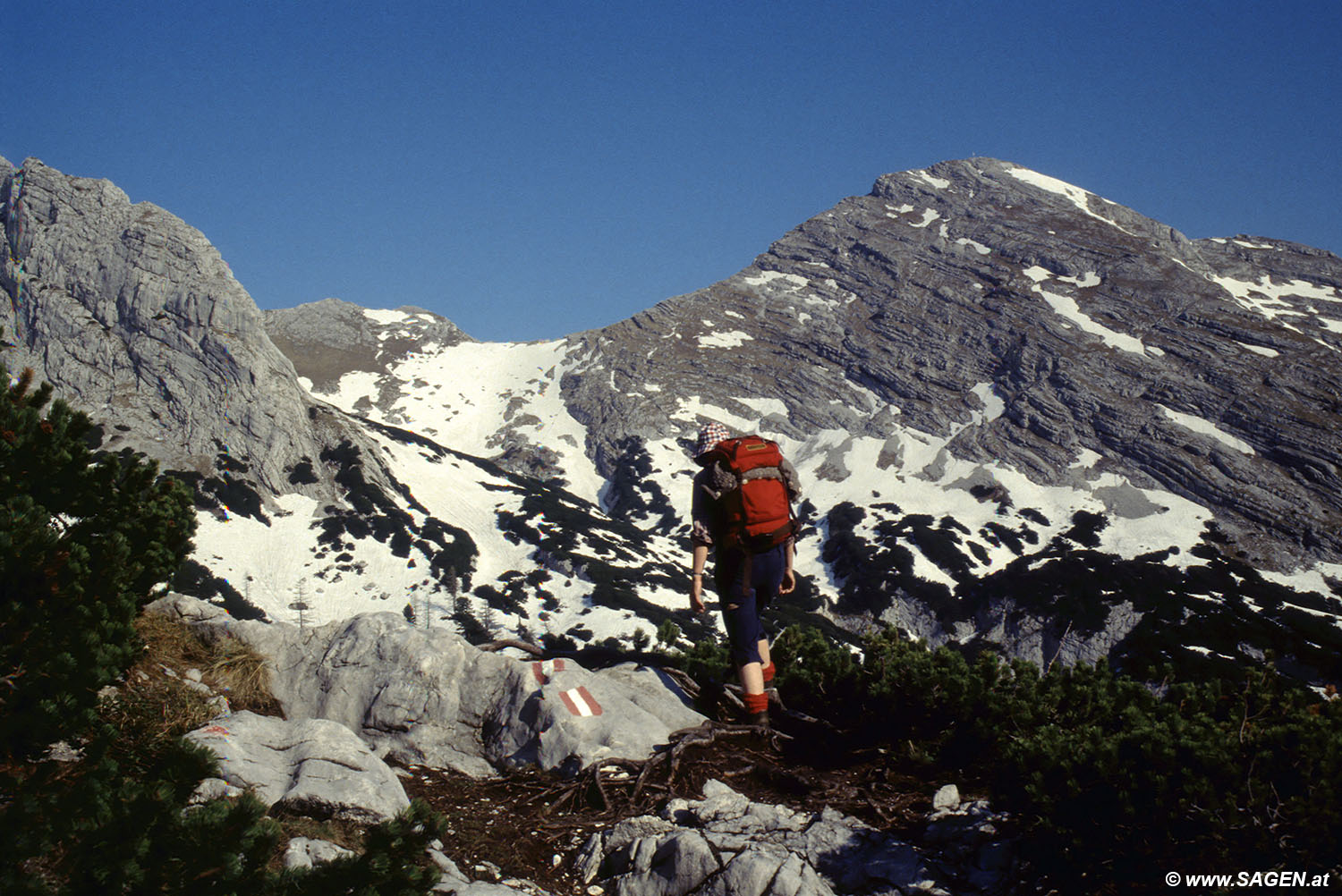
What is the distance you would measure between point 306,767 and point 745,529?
462cm

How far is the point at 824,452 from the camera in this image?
159875mm

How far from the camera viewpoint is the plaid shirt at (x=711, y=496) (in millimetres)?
8711

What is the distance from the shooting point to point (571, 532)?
114 m

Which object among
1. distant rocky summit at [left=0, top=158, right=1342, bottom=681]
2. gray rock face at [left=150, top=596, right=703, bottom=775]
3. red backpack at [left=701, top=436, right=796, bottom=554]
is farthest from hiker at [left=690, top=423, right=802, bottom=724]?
distant rocky summit at [left=0, top=158, right=1342, bottom=681]

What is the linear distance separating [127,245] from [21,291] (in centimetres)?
1478

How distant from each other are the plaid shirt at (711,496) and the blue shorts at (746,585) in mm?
294

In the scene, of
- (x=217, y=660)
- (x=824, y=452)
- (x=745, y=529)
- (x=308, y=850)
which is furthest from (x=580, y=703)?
(x=824, y=452)

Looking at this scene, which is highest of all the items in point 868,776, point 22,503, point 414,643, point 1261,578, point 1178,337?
point 1178,337

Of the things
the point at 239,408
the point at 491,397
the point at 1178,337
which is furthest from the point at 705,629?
the point at 1178,337

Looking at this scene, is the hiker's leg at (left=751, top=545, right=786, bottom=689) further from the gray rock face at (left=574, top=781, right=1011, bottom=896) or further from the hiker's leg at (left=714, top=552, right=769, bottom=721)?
the gray rock face at (left=574, top=781, right=1011, bottom=896)

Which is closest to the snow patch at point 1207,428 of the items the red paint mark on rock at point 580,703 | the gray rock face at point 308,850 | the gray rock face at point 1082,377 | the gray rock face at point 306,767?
the gray rock face at point 1082,377

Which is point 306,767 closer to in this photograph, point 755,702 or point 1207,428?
point 755,702

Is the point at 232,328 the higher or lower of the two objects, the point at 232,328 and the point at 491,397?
the lower

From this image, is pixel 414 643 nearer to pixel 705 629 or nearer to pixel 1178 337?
pixel 705 629
